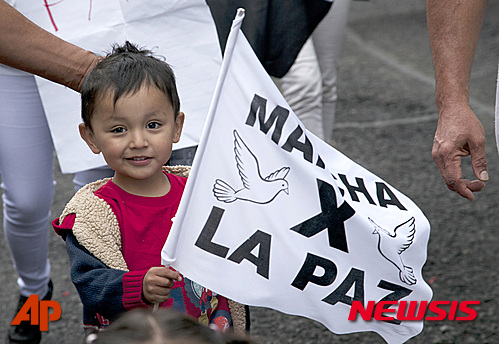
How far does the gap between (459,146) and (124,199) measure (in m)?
0.96

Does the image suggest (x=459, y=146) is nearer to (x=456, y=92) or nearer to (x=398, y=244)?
(x=456, y=92)

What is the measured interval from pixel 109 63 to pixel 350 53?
259 inches

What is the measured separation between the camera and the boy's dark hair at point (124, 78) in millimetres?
1895

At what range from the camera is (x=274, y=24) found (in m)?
2.62

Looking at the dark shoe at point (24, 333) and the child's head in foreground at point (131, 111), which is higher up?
the child's head in foreground at point (131, 111)

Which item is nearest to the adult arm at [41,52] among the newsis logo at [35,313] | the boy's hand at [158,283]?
the boy's hand at [158,283]

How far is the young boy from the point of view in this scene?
184cm

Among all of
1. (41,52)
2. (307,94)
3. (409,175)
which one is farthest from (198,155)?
(409,175)

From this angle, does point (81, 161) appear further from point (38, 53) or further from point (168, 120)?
point (168, 120)

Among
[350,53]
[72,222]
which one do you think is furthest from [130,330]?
[350,53]

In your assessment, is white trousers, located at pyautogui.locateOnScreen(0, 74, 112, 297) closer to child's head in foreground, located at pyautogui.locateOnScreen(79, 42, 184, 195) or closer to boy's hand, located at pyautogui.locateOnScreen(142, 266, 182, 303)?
child's head in foreground, located at pyautogui.locateOnScreen(79, 42, 184, 195)

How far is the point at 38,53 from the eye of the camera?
217 cm

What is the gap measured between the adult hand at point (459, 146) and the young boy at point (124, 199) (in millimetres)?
773

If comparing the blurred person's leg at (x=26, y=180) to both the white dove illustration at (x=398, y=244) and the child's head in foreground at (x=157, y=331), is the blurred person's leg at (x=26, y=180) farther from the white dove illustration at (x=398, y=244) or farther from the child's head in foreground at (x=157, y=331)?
the child's head in foreground at (x=157, y=331)
